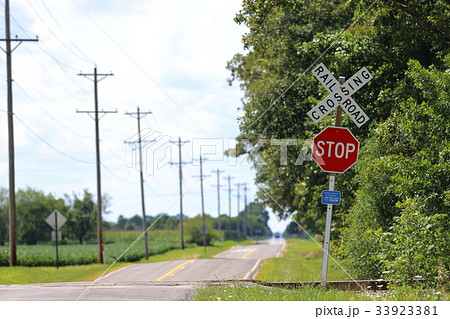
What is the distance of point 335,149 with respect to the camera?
13141 millimetres

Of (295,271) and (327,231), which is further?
(295,271)

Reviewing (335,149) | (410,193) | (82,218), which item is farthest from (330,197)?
(82,218)

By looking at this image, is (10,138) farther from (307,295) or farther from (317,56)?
(307,295)

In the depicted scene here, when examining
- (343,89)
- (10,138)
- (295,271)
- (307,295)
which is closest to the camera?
(307,295)

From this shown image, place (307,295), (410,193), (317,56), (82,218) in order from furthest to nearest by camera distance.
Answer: (82,218), (317,56), (410,193), (307,295)

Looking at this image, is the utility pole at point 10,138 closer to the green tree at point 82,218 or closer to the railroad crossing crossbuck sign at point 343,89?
the railroad crossing crossbuck sign at point 343,89

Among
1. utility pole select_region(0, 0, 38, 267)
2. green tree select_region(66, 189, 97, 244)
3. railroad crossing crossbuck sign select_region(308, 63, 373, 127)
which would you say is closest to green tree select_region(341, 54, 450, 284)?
railroad crossing crossbuck sign select_region(308, 63, 373, 127)

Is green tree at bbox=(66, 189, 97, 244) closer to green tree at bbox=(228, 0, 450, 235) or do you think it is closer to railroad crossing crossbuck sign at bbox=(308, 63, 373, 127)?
green tree at bbox=(228, 0, 450, 235)

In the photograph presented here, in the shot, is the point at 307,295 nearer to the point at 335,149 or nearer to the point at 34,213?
the point at 335,149

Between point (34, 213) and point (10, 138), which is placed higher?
point (10, 138)

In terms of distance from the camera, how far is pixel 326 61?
22047mm

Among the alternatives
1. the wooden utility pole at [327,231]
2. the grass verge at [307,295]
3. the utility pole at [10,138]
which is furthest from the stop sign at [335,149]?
the utility pole at [10,138]
